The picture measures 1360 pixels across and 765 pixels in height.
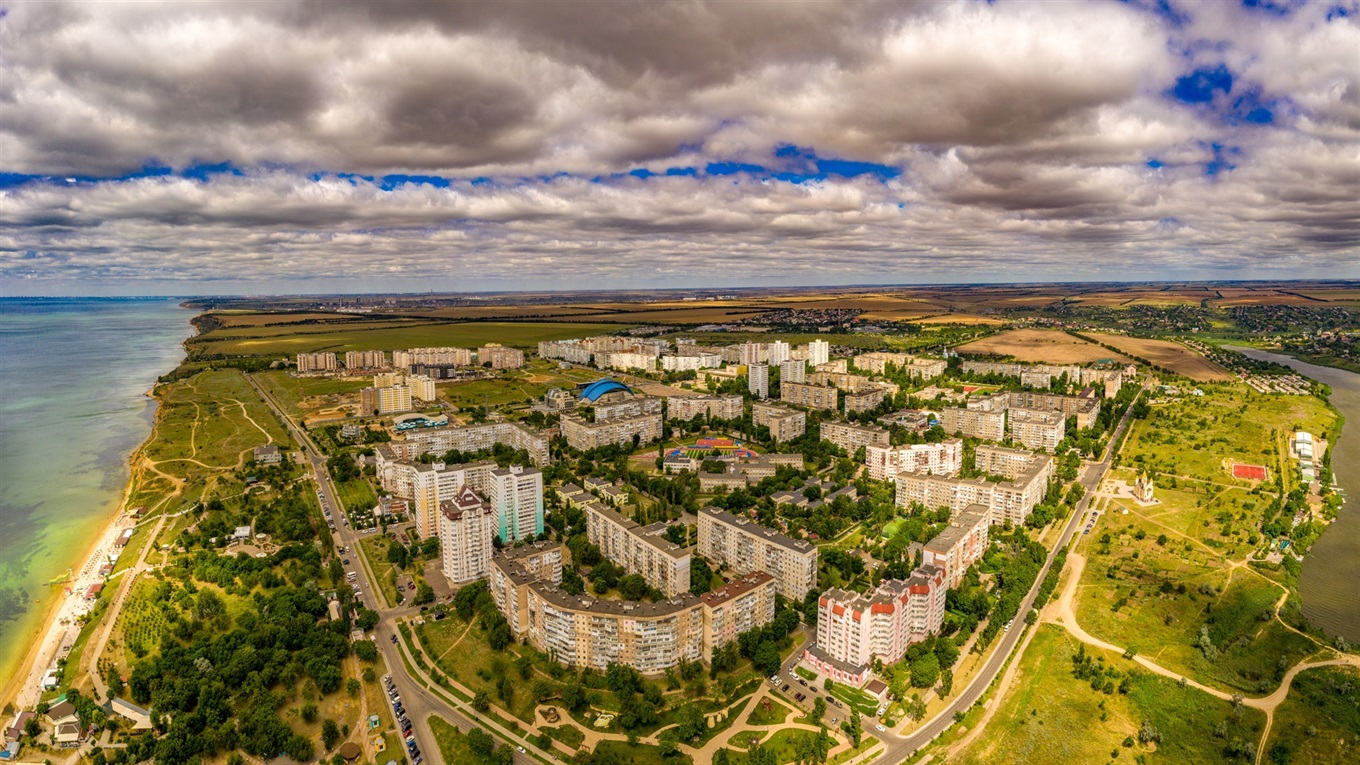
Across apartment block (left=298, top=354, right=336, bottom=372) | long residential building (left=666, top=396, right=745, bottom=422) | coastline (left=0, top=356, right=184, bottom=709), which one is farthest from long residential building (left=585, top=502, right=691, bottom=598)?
apartment block (left=298, top=354, right=336, bottom=372)

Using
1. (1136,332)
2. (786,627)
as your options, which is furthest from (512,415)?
(1136,332)

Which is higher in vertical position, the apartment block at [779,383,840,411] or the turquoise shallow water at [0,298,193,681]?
the apartment block at [779,383,840,411]

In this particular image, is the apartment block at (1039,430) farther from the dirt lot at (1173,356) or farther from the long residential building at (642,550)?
the dirt lot at (1173,356)

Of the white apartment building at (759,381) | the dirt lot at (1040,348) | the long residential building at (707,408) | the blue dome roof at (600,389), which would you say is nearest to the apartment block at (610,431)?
the long residential building at (707,408)

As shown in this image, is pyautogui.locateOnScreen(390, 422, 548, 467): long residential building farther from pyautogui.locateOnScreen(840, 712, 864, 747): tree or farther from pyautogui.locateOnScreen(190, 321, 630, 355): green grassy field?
pyautogui.locateOnScreen(190, 321, 630, 355): green grassy field

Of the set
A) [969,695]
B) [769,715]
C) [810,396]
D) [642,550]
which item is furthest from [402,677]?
[810,396]

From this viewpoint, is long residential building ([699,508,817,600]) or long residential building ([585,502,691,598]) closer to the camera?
long residential building ([585,502,691,598])
